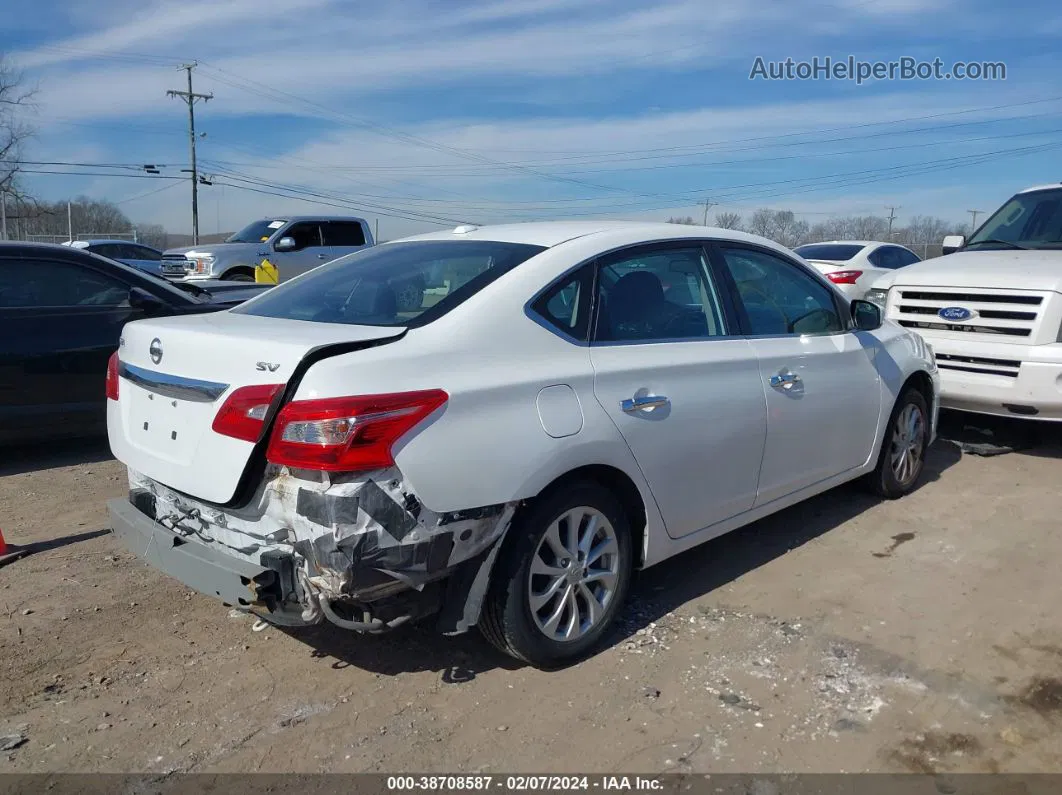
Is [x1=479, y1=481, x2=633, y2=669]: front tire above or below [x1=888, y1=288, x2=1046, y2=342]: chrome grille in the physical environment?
below

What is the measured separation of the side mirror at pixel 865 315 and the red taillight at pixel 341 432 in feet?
10.6

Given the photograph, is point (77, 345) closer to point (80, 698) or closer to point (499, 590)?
point (80, 698)

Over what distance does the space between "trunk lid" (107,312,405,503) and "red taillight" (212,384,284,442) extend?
0.02 m

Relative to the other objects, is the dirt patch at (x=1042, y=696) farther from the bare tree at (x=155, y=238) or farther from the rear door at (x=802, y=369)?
the bare tree at (x=155, y=238)

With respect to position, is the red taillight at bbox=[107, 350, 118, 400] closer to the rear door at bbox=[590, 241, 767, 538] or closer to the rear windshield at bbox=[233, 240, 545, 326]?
the rear windshield at bbox=[233, 240, 545, 326]

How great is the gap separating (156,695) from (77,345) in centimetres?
395

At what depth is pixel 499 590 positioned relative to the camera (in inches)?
124

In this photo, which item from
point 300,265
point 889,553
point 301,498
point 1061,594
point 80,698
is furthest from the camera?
point 300,265

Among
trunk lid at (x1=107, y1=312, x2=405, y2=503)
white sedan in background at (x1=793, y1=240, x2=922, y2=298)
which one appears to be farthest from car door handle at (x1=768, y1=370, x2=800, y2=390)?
white sedan in background at (x1=793, y1=240, x2=922, y2=298)

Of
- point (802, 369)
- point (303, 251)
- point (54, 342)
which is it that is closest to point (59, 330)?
point (54, 342)

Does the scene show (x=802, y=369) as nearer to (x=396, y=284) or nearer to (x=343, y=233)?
(x=396, y=284)

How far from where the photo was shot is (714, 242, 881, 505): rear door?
167 inches

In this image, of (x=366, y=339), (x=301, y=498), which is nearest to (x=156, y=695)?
(x=301, y=498)

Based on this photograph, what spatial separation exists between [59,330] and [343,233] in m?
12.1
